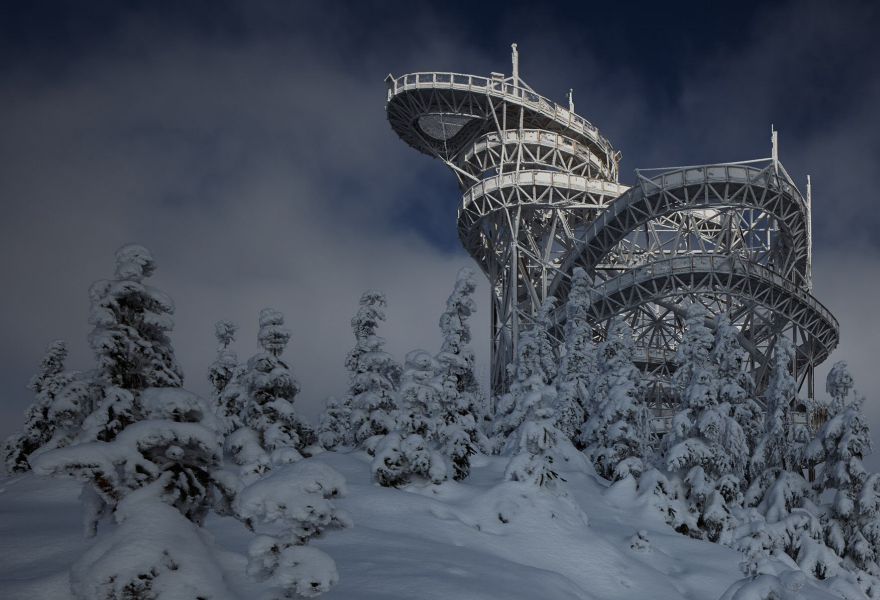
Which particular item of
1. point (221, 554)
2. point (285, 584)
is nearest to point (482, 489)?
point (221, 554)

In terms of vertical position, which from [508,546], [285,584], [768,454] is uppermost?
[768,454]

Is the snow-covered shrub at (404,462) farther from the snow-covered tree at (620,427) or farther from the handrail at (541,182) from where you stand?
the handrail at (541,182)

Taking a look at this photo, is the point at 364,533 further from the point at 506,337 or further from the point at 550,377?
the point at 506,337

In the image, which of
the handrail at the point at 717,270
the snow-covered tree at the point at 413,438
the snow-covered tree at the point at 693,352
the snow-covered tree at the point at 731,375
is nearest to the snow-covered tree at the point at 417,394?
the snow-covered tree at the point at 413,438

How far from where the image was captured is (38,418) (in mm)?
28703

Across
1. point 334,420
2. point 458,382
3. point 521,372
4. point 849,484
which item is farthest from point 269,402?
point 849,484

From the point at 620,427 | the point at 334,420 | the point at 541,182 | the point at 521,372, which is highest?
the point at 541,182

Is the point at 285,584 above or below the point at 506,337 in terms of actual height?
below

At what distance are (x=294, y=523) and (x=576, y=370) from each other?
31229 millimetres

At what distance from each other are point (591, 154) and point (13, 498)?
50087mm

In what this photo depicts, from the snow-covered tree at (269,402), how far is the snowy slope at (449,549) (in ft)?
5.61

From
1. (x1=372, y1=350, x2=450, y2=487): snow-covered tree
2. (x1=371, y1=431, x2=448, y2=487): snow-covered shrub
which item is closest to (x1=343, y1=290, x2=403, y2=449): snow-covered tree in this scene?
(x1=372, y1=350, x2=450, y2=487): snow-covered tree

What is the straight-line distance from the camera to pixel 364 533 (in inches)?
528

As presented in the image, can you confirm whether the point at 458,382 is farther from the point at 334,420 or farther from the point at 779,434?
the point at 334,420
